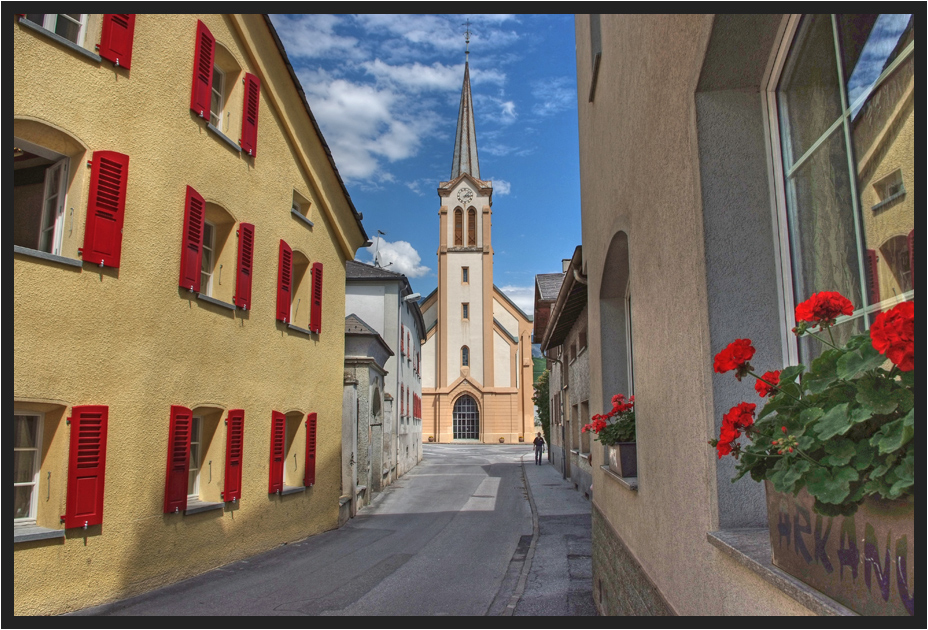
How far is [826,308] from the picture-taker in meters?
2.06

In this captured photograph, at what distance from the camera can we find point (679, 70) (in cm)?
356

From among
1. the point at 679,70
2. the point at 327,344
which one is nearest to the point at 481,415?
the point at 327,344

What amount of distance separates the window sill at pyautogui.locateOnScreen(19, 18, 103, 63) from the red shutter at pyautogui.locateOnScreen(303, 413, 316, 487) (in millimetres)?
6623

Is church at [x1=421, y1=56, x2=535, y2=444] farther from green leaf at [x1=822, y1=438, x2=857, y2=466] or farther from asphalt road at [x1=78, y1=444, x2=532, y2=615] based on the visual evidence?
green leaf at [x1=822, y1=438, x2=857, y2=466]

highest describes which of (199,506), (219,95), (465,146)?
(465,146)

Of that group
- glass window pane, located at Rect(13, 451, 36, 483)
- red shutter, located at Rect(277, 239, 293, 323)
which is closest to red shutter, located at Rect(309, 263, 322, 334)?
red shutter, located at Rect(277, 239, 293, 323)

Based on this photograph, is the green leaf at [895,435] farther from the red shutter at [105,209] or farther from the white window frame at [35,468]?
the red shutter at [105,209]

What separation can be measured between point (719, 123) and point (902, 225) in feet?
4.23

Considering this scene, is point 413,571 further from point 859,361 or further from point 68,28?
point 859,361

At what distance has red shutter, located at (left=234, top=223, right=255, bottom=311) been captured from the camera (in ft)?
32.0

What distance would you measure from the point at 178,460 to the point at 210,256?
2931 millimetres

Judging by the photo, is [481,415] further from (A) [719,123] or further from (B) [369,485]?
(A) [719,123]

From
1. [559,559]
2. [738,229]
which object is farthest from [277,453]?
[738,229]

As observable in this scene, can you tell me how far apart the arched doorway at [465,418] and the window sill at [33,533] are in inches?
1734
